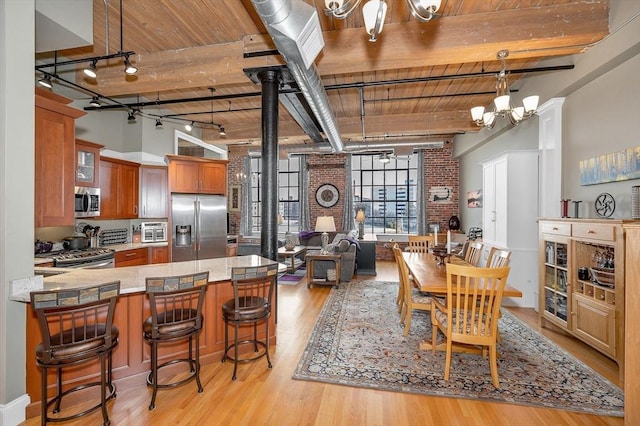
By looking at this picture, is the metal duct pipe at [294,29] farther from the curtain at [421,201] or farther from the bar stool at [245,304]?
the curtain at [421,201]

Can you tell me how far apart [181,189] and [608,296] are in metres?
6.13

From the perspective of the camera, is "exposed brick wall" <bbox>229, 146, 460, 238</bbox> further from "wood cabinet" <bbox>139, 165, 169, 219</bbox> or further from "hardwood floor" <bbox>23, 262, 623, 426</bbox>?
"hardwood floor" <bbox>23, 262, 623, 426</bbox>

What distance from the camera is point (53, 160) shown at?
262cm

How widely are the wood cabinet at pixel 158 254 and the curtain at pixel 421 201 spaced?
6.69 meters

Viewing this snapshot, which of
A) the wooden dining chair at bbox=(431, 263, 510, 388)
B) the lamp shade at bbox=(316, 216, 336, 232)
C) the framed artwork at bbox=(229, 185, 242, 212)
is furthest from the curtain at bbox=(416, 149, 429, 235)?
the wooden dining chair at bbox=(431, 263, 510, 388)

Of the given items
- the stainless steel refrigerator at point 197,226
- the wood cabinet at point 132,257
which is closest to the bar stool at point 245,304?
the wood cabinet at point 132,257

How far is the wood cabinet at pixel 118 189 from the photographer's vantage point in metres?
4.72

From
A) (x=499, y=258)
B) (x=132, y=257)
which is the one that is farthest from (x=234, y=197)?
(x=499, y=258)

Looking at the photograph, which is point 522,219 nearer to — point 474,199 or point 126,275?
point 474,199

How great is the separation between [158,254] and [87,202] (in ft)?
4.88

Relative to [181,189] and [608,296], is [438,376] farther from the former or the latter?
[181,189]

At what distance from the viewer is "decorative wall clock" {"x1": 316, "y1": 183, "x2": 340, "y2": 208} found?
941cm

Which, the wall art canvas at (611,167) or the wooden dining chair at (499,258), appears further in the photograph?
the wooden dining chair at (499,258)

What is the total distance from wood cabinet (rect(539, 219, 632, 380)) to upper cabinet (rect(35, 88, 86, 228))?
478 cm
